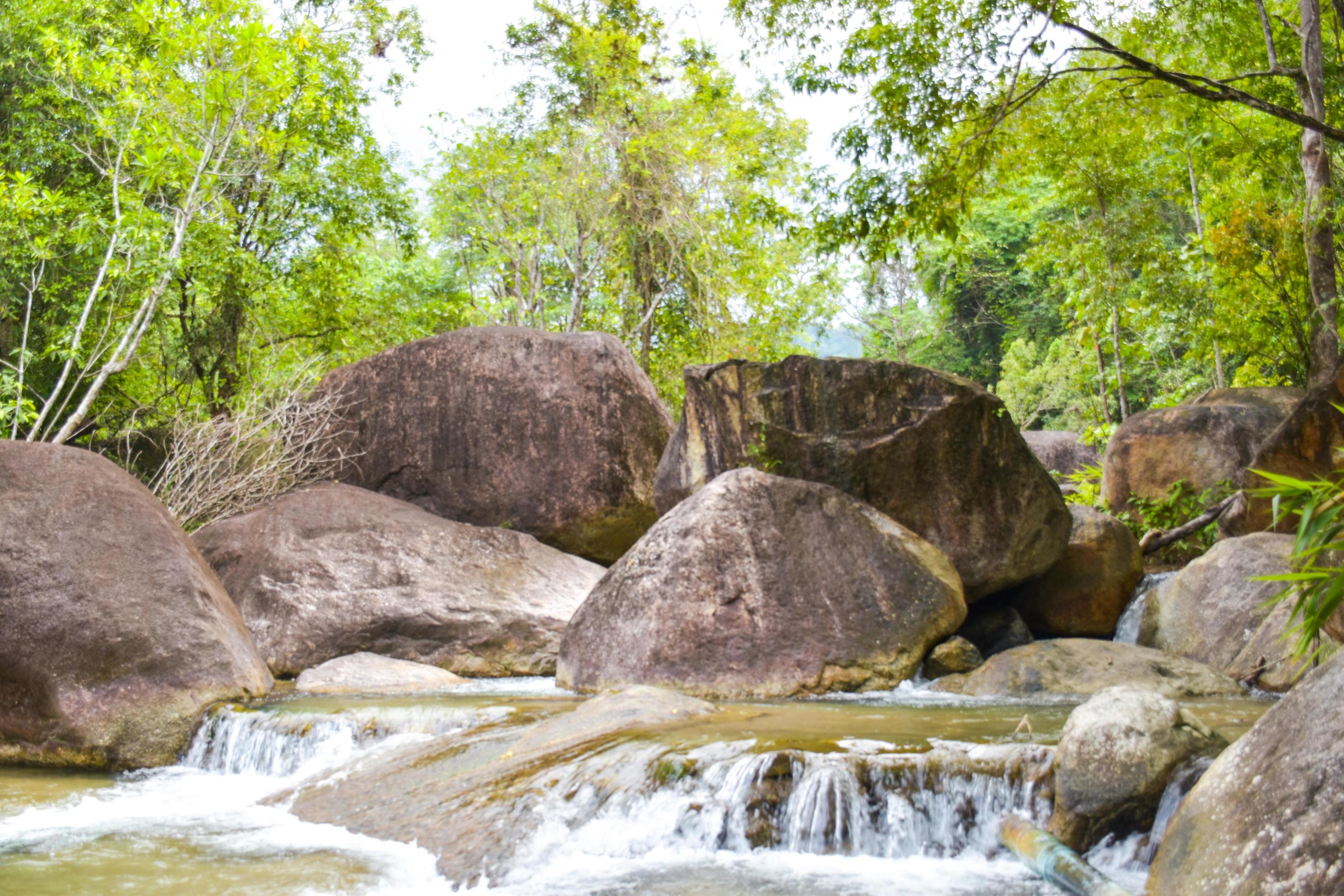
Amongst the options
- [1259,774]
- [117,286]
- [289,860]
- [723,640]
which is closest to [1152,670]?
[723,640]

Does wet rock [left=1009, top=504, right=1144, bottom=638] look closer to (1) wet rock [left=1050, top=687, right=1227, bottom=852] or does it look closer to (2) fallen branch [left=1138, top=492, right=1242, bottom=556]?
(2) fallen branch [left=1138, top=492, right=1242, bottom=556]

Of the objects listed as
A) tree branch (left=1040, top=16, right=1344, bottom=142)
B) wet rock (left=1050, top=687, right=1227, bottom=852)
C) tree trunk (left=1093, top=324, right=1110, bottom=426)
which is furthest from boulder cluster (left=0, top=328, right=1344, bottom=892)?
tree trunk (left=1093, top=324, right=1110, bottom=426)

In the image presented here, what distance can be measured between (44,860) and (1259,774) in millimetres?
4603

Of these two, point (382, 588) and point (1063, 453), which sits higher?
point (1063, 453)

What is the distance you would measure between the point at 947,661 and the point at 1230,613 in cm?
239

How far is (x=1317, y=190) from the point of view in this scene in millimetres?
8742

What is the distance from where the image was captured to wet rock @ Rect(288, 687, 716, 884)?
4.22 m

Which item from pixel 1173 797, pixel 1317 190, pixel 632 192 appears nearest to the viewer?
pixel 1173 797

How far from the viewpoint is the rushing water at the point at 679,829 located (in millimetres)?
3814

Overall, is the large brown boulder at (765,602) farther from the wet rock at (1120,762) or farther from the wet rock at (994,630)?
the wet rock at (1120,762)

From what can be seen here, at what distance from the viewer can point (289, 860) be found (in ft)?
13.6

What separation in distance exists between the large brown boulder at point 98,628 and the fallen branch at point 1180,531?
29.1 feet

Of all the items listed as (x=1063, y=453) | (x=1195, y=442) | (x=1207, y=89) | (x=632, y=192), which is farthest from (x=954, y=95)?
(x=1063, y=453)

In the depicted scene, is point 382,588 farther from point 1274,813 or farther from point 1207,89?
point 1207,89
